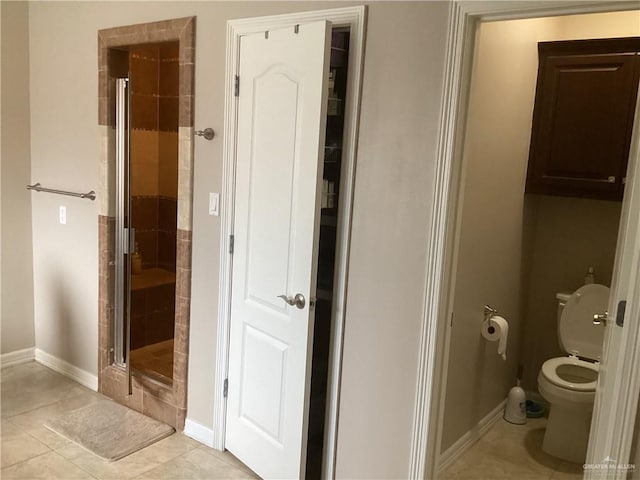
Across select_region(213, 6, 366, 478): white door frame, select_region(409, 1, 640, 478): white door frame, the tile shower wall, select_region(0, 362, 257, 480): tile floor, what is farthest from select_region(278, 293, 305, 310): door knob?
the tile shower wall

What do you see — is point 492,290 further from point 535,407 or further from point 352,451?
point 352,451

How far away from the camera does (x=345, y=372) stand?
2439 mm

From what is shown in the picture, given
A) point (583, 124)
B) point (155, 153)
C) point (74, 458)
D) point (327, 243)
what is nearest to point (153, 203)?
point (155, 153)

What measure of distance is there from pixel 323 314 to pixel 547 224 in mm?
1727

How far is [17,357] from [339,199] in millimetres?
2847

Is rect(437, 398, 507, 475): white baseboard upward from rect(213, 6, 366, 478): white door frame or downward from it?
downward

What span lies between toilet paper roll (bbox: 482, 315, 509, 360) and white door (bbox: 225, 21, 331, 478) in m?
1.19

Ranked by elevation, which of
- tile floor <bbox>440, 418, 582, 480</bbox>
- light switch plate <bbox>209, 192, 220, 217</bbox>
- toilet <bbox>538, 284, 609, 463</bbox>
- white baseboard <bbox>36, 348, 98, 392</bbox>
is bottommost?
tile floor <bbox>440, 418, 582, 480</bbox>

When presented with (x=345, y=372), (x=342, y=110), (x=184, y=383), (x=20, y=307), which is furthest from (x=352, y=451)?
(x=20, y=307)

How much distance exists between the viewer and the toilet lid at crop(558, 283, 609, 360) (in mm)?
3277

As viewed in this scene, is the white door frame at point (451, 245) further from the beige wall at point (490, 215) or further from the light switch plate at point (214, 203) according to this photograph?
the light switch plate at point (214, 203)

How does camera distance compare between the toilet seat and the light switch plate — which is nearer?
the light switch plate

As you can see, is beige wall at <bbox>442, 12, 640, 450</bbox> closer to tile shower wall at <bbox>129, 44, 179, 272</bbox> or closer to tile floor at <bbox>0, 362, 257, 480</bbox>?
tile floor at <bbox>0, 362, 257, 480</bbox>

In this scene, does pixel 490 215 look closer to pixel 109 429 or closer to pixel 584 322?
pixel 584 322
